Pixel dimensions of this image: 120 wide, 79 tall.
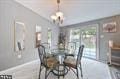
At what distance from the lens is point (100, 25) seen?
6.52 m

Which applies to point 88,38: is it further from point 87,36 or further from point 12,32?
point 12,32

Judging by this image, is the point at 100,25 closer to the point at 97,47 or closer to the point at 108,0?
the point at 97,47

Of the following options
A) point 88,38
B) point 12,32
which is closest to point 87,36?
point 88,38

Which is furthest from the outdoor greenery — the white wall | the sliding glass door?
the white wall

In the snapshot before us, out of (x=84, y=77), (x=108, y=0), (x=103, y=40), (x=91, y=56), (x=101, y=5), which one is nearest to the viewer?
(x=84, y=77)

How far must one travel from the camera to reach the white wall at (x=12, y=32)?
4.29m

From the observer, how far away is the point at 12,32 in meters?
4.76

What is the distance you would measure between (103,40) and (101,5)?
7.03 feet

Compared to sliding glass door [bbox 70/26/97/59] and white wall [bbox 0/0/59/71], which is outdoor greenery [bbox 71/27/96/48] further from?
white wall [bbox 0/0/59/71]

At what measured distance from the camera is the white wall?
4289 mm

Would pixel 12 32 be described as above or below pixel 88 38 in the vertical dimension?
above

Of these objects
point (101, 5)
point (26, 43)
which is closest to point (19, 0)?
point (26, 43)

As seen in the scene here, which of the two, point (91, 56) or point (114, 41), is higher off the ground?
point (114, 41)

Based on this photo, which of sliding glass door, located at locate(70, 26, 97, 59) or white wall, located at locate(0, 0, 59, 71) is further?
sliding glass door, located at locate(70, 26, 97, 59)
